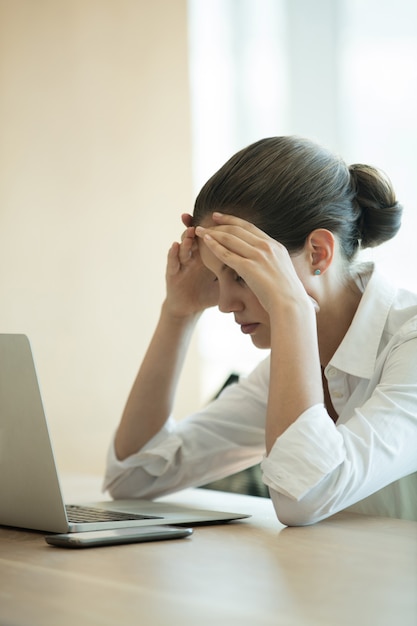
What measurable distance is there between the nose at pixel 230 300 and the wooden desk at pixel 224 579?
37 centimetres

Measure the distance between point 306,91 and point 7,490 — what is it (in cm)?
197

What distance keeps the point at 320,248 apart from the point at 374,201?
0.49 ft

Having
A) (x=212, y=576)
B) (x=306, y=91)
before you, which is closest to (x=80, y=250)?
(x=306, y=91)

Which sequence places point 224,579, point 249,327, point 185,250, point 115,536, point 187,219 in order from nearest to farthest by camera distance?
point 224,579, point 115,536, point 249,327, point 187,219, point 185,250

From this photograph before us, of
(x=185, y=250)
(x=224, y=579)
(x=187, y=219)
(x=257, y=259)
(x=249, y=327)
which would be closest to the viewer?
(x=224, y=579)

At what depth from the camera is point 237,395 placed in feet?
5.49

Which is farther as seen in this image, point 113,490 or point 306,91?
point 306,91

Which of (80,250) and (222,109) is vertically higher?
(222,109)

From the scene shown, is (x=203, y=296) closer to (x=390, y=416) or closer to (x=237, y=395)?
(x=237, y=395)

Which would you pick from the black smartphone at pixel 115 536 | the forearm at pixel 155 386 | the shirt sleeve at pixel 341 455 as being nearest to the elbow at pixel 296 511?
the shirt sleeve at pixel 341 455

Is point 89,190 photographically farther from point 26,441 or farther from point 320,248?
point 26,441

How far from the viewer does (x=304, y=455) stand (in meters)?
1.12

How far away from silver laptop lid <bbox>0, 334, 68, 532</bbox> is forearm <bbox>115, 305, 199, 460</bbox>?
0.55 metres

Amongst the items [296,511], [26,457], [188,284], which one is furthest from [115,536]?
[188,284]
